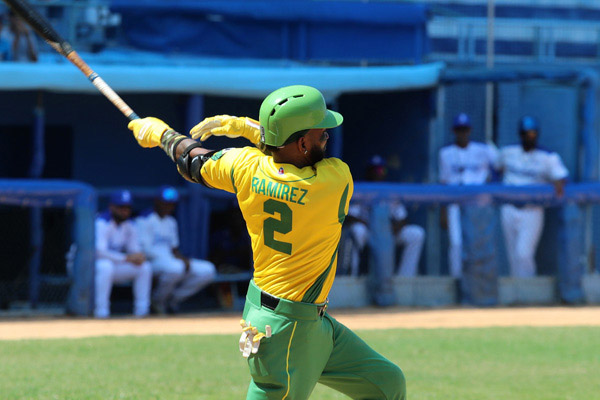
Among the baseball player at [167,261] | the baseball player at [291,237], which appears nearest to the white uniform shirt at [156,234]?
the baseball player at [167,261]

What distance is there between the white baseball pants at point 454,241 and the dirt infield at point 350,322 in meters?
0.81

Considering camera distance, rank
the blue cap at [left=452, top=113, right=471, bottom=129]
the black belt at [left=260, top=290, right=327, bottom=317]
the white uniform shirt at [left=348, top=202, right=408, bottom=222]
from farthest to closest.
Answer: the blue cap at [left=452, top=113, right=471, bottom=129], the white uniform shirt at [left=348, top=202, right=408, bottom=222], the black belt at [left=260, top=290, right=327, bottom=317]

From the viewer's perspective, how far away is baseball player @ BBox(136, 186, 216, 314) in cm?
1159

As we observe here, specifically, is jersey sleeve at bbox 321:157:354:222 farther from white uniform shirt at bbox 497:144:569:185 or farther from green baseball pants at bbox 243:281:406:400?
white uniform shirt at bbox 497:144:569:185

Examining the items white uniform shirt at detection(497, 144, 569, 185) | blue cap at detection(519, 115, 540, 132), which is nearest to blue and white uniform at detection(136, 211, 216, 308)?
white uniform shirt at detection(497, 144, 569, 185)

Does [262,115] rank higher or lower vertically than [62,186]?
higher

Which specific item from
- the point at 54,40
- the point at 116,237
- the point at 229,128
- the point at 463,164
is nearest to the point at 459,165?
the point at 463,164

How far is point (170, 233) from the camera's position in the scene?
1177cm

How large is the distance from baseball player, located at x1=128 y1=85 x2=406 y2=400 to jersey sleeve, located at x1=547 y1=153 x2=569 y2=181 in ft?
28.3

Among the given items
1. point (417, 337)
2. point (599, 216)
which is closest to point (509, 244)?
point (599, 216)

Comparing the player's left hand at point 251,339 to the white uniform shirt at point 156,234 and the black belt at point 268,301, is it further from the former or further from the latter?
the white uniform shirt at point 156,234

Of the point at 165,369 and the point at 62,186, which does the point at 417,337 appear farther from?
the point at 62,186

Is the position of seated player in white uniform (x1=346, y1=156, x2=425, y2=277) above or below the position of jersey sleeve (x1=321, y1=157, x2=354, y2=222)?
below

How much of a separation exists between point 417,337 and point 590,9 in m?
8.79
